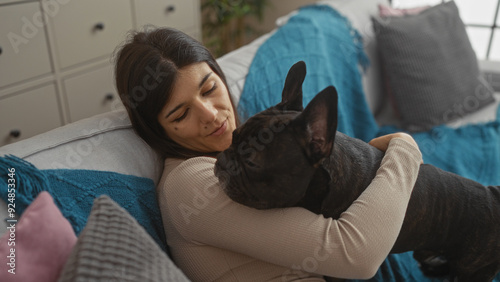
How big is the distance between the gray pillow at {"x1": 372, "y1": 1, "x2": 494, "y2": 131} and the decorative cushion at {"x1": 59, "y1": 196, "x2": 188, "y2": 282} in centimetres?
189

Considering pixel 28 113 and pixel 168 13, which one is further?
pixel 168 13

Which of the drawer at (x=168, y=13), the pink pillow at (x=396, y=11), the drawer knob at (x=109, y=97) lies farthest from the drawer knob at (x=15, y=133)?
the pink pillow at (x=396, y=11)

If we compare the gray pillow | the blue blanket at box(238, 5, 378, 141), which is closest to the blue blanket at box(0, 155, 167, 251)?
the blue blanket at box(238, 5, 378, 141)

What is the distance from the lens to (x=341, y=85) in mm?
2018

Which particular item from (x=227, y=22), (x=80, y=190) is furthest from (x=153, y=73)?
(x=227, y=22)

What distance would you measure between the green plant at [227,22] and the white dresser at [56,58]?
29.4 inches

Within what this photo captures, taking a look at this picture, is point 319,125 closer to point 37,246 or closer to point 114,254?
point 114,254

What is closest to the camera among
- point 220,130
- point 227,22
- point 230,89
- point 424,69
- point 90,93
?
point 220,130

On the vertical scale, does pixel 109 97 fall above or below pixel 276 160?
below

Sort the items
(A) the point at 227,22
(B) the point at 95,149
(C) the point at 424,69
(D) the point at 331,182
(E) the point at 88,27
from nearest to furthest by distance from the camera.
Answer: (D) the point at 331,182 < (B) the point at 95,149 < (C) the point at 424,69 < (E) the point at 88,27 < (A) the point at 227,22

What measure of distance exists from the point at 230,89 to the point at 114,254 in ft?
3.14

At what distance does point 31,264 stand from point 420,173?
96cm

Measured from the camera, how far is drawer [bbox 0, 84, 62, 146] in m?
2.18

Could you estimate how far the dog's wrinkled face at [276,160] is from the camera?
92 centimetres
